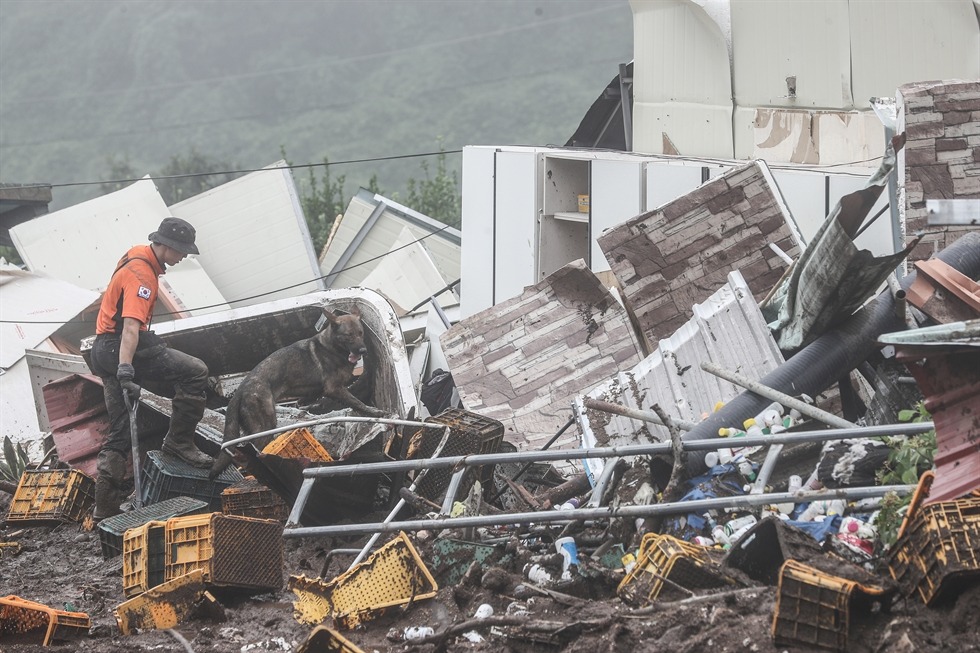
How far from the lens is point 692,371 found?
705 cm

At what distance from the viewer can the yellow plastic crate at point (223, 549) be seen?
5488 millimetres

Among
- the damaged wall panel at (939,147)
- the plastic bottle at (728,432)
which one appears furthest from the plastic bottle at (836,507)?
the damaged wall panel at (939,147)

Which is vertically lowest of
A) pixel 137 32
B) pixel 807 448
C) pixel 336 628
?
pixel 336 628

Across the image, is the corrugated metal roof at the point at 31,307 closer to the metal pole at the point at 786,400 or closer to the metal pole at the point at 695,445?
the metal pole at the point at 695,445

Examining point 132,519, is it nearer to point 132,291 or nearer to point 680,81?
point 132,291

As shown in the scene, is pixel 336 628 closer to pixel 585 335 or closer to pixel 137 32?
pixel 585 335

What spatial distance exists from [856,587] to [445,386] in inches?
306

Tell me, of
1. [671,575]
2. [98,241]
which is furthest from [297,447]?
[98,241]

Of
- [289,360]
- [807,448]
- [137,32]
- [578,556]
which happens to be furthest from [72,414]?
[137,32]

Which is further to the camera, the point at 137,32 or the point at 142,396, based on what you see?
the point at 137,32

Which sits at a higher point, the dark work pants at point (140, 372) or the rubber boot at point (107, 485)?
the dark work pants at point (140, 372)

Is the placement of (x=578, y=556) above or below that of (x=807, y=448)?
below

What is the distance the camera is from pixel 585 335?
9016mm

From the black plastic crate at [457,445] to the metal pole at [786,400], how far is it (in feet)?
5.11
